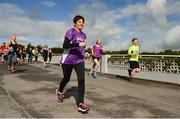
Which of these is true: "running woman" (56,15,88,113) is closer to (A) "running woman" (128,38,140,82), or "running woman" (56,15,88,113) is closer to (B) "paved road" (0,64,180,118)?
(B) "paved road" (0,64,180,118)

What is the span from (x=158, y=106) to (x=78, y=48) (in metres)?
2.58

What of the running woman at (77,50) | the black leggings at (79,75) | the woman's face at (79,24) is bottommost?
the black leggings at (79,75)

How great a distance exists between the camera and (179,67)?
15844 millimetres

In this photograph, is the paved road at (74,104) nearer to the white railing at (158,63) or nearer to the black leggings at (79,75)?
the black leggings at (79,75)

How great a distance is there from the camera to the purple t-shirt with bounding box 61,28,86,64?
7.85 meters

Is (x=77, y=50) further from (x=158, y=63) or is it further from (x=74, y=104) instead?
(x=158, y=63)

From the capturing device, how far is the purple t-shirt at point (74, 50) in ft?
25.7

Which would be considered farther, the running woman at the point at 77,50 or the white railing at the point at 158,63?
the white railing at the point at 158,63

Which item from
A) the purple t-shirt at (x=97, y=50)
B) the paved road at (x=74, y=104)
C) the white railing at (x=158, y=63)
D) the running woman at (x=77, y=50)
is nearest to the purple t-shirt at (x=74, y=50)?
the running woman at (x=77, y=50)

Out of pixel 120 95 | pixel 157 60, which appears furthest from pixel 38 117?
pixel 157 60

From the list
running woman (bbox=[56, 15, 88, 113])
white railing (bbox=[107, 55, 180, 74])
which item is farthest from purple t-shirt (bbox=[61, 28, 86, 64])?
white railing (bbox=[107, 55, 180, 74])

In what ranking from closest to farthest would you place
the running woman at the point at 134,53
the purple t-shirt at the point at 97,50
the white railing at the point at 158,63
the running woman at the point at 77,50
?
the running woman at the point at 77,50 < the running woman at the point at 134,53 < the white railing at the point at 158,63 < the purple t-shirt at the point at 97,50

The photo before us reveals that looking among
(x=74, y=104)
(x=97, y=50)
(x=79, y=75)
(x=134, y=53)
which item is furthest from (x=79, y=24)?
(x=97, y=50)

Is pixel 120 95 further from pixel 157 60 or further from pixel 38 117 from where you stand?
pixel 157 60
